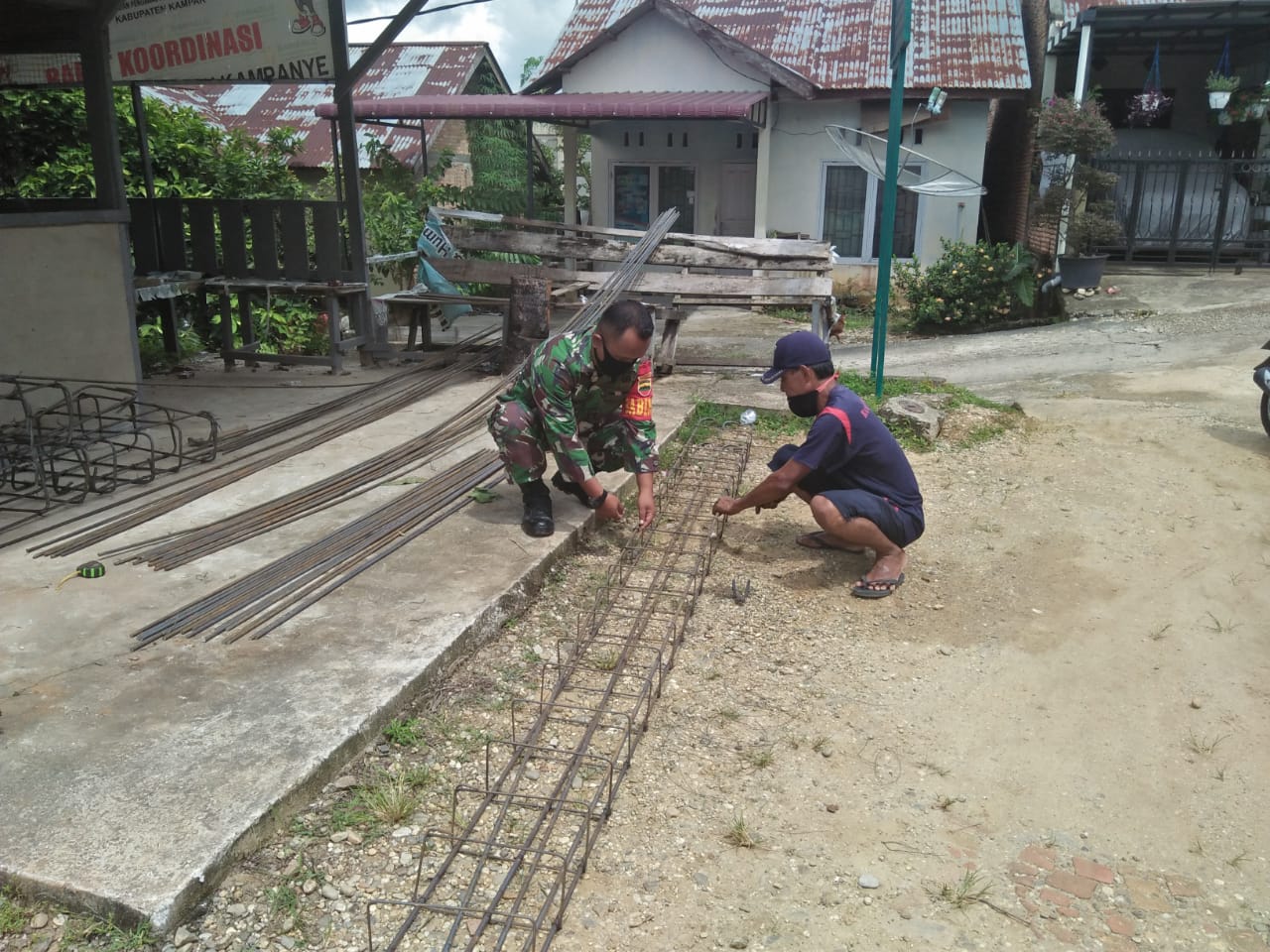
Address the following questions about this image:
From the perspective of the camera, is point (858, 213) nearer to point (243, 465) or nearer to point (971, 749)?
point (243, 465)

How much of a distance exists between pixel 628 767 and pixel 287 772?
98cm

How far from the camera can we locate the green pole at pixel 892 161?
6961 millimetres

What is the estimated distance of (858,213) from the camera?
14578 mm

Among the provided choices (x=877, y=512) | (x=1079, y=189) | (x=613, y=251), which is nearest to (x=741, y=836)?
(x=877, y=512)

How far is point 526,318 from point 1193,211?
9363 mm

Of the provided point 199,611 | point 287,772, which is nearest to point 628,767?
point 287,772

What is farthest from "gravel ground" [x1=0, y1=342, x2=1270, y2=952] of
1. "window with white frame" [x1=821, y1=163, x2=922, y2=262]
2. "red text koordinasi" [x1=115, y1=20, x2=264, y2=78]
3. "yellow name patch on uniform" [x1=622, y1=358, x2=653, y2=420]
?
"window with white frame" [x1=821, y1=163, x2=922, y2=262]

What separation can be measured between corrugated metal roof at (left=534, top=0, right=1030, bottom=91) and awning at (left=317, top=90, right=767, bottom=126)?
0.92 metres

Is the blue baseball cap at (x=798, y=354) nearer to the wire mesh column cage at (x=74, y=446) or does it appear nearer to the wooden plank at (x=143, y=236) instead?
the wire mesh column cage at (x=74, y=446)

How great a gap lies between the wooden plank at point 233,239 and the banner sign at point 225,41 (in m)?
1.05

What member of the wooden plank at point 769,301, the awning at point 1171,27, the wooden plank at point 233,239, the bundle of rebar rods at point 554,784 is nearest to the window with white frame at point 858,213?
the awning at point 1171,27

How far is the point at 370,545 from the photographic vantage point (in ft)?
14.3

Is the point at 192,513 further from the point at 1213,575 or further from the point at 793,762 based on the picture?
the point at 1213,575

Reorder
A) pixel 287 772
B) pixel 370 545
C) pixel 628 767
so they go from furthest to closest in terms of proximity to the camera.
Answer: pixel 370 545 → pixel 628 767 → pixel 287 772
